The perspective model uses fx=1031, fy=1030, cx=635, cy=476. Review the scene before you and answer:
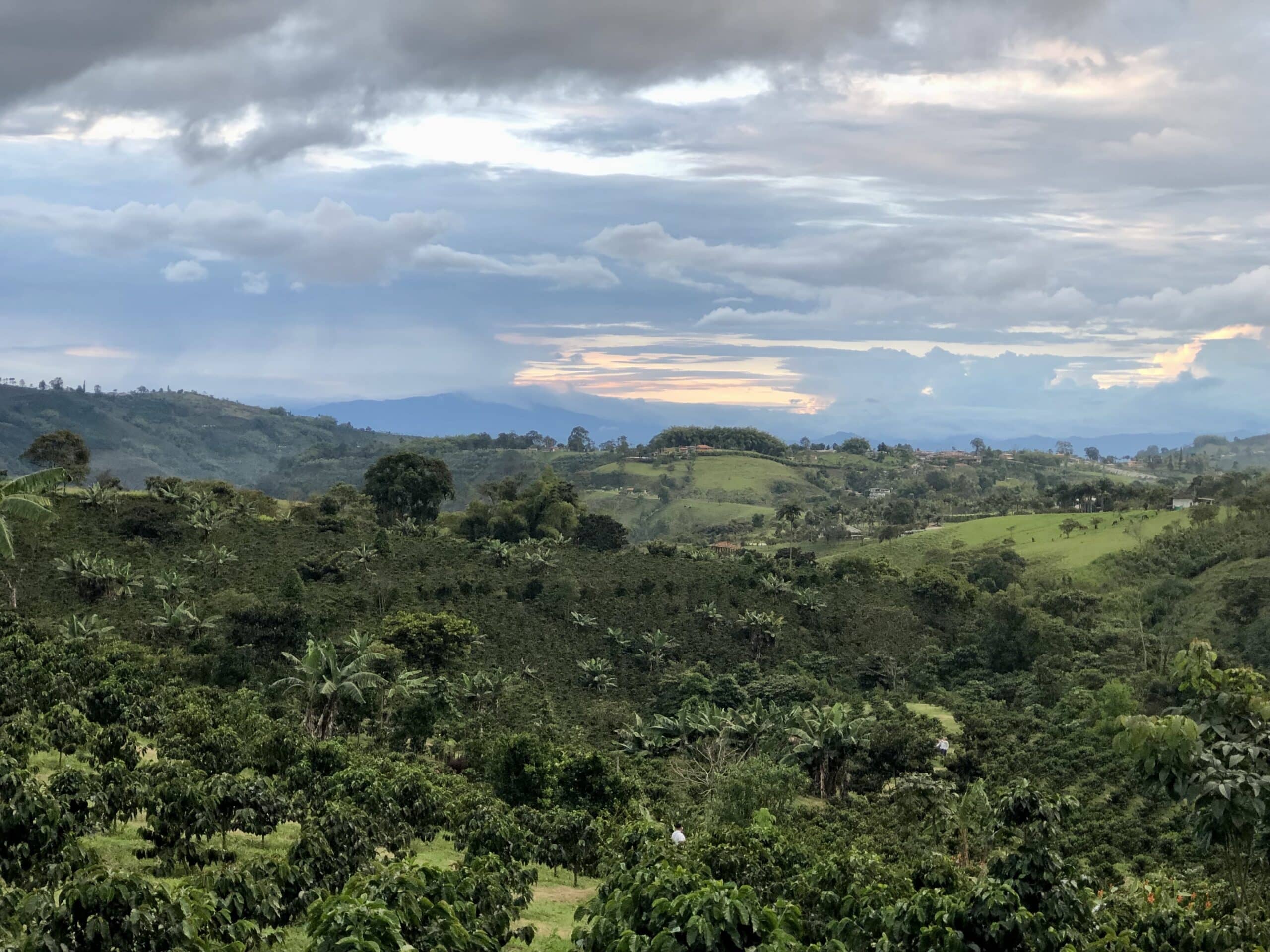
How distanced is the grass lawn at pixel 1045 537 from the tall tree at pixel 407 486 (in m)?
44.3

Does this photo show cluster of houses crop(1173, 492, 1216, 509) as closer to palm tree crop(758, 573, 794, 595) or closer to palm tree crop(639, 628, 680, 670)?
palm tree crop(758, 573, 794, 595)

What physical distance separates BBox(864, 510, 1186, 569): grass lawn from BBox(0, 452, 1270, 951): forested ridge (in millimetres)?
3515

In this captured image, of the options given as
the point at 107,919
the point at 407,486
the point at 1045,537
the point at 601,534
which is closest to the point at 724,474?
the point at 1045,537

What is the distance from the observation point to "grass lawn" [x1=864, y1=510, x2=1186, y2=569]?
91250mm

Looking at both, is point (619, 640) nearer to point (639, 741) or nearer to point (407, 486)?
point (639, 741)

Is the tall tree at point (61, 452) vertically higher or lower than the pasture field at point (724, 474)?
higher

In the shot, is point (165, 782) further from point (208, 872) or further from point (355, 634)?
point (355, 634)

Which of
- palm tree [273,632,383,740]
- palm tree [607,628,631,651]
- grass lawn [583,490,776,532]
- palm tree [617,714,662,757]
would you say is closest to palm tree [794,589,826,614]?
palm tree [607,628,631,651]

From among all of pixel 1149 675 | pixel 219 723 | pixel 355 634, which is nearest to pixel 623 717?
pixel 355 634

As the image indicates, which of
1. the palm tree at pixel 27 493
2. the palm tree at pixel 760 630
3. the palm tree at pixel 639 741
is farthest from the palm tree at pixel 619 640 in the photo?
the palm tree at pixel 27 493

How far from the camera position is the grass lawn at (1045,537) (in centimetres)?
9125

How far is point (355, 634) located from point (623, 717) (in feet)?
46.4

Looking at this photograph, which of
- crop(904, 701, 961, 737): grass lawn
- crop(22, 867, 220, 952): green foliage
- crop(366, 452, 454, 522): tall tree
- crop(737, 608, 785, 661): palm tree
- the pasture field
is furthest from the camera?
the pasture field

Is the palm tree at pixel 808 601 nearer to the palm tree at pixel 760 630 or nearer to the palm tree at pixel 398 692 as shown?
the palm tree at pixel 760 630
